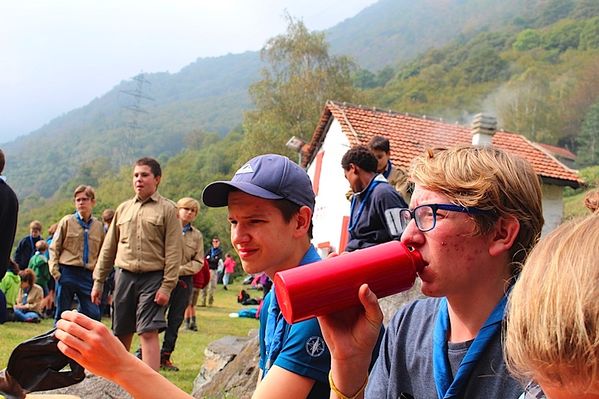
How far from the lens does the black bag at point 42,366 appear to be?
1957mm

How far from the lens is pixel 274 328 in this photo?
2395mm

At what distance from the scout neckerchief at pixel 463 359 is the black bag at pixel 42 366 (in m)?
1.09

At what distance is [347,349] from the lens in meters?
1.88

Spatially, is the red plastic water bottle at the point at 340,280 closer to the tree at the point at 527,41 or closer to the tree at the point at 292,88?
the tree at the point at 292,88

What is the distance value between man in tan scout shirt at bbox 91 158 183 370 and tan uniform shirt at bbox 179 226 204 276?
1.94 metres

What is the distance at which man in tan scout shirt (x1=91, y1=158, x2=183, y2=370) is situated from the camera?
5.63 metres

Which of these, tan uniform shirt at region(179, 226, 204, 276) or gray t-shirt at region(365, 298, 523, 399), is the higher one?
gray t-shirt at region(365, 298, 523, 399)

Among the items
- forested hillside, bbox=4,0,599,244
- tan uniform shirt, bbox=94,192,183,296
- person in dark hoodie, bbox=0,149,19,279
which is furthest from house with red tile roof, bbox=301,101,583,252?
forested hillside, bbox=4,0,599,244

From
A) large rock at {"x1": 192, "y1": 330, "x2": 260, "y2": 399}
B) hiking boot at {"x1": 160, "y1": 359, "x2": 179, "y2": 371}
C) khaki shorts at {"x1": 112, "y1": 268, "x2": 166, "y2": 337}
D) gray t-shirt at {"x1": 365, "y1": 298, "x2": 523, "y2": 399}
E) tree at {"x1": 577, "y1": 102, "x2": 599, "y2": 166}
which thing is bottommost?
tree at {"x1": 577, "y1": 102, "x2": 599, "y2": 166}

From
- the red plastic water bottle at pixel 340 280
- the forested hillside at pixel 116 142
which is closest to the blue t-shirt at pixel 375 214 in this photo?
the red plastic water bottle at pixel 340 280

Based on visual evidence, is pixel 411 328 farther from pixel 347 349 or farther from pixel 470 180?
pixel 470 180

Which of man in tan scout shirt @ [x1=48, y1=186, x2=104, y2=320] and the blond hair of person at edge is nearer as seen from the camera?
the blond hair of person at edge

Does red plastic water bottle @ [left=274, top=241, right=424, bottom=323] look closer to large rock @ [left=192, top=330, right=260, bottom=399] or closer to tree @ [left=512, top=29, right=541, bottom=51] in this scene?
large rock @ [left=192, top=330, right=260, bottom=399]

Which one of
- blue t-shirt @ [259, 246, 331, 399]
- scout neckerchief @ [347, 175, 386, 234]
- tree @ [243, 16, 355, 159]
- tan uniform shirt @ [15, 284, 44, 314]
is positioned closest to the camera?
blue t-shirt @ [259, 246, 331, 399]
